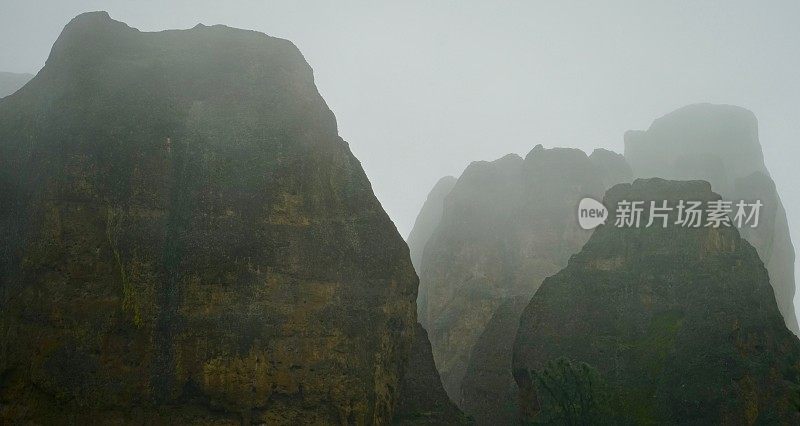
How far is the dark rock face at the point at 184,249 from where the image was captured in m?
27.8

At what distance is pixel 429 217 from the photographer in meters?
106

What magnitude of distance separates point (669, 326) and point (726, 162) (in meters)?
69.3

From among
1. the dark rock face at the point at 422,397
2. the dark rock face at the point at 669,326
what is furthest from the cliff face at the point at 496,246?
the dark rock face at the point at 422,397

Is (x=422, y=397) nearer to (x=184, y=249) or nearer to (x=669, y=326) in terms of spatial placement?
(x=669, y=326)

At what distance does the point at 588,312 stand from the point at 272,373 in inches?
869

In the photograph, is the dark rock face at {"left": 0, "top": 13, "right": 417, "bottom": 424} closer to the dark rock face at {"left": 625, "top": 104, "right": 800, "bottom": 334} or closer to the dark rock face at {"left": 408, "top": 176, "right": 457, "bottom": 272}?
the dark rock face at {"left": 625, "top": 104, "right": 800, "bottom": 334}

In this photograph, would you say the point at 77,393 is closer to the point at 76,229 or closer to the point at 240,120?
the point at 76,229

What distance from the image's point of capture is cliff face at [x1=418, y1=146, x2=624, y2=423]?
62.6 metres

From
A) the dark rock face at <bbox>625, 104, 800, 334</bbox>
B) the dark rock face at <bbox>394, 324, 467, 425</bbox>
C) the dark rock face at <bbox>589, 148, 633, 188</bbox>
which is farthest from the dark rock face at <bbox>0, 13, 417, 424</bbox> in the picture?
the dark rock face at <bbox>625, 104, 800, 334</bbox>

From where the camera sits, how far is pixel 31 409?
87.2ft

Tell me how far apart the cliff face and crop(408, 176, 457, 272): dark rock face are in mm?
21902

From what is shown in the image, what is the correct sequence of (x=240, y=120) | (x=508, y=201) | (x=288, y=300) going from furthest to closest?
1. (x=508, y=201)
2. (x=240, y=120)
3. (x=288, y=300)

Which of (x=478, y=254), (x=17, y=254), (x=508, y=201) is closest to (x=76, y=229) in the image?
(x=17, y=254)

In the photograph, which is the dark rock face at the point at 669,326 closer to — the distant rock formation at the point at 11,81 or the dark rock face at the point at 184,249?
the dark rock face at the point at 184,249
